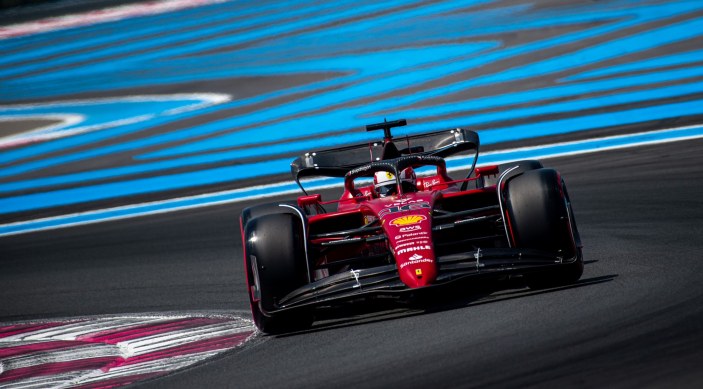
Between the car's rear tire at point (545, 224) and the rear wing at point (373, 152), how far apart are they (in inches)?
70.6

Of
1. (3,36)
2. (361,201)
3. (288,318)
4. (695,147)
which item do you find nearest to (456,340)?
(288,318)

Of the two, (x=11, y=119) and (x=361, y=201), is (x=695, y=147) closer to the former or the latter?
(x=361, y=201)

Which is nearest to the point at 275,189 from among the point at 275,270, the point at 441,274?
the point at 275,270

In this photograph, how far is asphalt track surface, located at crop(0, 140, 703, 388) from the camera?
5055 millimetres

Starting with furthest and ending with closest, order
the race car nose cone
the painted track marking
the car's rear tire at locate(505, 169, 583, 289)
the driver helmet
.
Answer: the painted track marking < the driver helmet < the car's rear tire at locate(505, 169, 583, 289) < the race car nose cone

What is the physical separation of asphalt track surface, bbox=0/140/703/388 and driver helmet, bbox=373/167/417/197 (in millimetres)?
1220

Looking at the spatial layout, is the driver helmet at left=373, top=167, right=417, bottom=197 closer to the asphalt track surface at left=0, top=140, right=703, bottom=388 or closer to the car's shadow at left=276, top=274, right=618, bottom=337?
the car's shadow at left=276, top=274, right=618, bottom=337

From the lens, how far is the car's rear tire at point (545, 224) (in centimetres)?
668

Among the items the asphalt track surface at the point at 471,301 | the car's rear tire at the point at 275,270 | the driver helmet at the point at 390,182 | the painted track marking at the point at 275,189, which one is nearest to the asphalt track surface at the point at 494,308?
the asphalt track surface at the point at 471,301

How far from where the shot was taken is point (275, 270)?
22.2 ft

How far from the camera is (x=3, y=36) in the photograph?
24969mm

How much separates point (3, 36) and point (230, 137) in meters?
9.69

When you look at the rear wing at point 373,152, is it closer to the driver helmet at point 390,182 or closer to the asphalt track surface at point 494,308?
the driver helmet at point 390,182

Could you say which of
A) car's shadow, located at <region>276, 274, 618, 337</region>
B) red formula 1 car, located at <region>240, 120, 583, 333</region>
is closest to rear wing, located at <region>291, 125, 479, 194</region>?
red formula 1 car, located at <region>240, 120, 583, 333</region>
